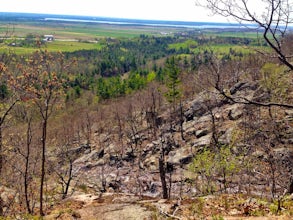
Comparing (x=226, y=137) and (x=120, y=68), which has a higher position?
(x=120, y=68)

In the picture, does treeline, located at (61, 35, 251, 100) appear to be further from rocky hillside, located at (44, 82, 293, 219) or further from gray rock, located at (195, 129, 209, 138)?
gray rock, located at (195, 129, 209, 138)

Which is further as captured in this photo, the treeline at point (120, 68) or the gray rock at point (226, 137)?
the treeline at point (120, 68)

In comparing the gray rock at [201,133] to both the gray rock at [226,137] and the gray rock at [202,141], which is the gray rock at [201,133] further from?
the gray rock at [226,137]

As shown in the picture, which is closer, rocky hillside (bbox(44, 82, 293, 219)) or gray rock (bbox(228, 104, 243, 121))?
rocky hillside (bbox(44, 82, 293, 219))

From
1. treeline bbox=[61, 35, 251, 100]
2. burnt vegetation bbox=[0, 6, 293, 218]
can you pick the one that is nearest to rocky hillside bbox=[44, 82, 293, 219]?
burnt vegetation bbox=[0, 6, 293, 218]

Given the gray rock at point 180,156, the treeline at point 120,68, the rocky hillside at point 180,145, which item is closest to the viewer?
the rocky hillside at point 180,145

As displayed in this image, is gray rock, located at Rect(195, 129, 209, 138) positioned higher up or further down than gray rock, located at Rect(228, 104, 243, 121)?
further down

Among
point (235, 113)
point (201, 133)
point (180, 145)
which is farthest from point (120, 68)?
point (235, 113)

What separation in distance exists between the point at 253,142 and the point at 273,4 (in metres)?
22.8

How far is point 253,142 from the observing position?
3041cm

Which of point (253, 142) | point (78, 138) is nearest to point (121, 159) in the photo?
point (78, 138)

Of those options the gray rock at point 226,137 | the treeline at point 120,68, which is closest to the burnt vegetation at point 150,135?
the gray rock at point 226,137

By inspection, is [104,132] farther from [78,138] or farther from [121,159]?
[121,159]

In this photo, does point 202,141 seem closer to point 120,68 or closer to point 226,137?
point 226,137
